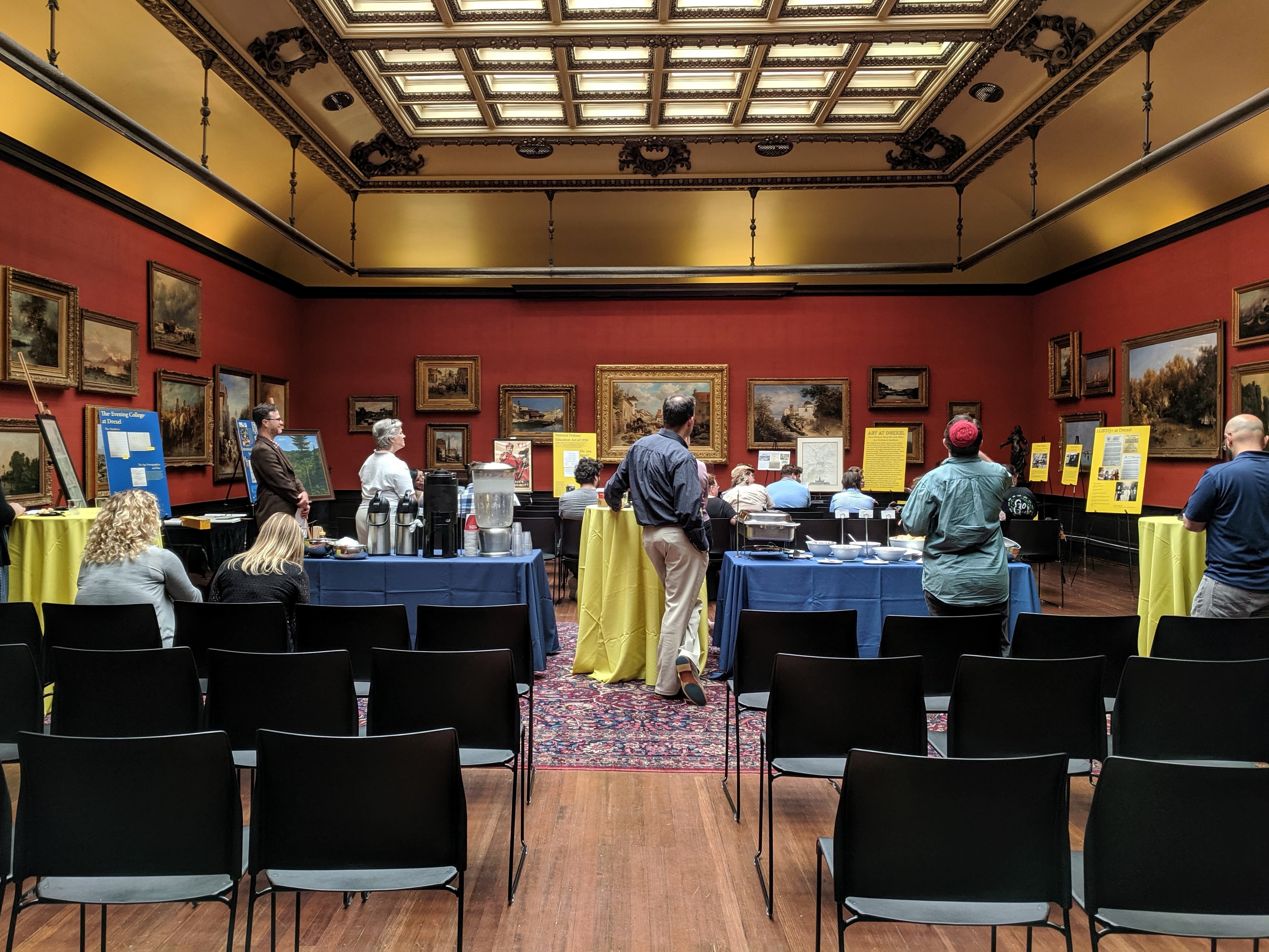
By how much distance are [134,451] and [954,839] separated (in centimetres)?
742

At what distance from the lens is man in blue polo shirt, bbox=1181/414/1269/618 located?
432cm

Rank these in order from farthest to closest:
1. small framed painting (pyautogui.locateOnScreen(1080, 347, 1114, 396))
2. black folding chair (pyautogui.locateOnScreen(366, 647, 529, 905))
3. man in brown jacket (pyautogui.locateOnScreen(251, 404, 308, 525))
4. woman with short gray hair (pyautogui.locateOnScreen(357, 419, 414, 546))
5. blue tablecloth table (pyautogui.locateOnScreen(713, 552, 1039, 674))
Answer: small framed painting (pyautogui.locateOnScreen(1080, 347, 1114, 396))
woman with short gray hair (pyautogui.locateOnScreen(357, 419, 414, 546))
man in brown jacket (pyautogui.locateOnScreen(251, 404, 308, 525))
blue tablecloth table (pyautogui.locateOnScreen(713, 552, 1039, 674))
black folding chair (pyautogui.locateOnScreen(366, 647, 529, 905))

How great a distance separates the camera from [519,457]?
1219 cm

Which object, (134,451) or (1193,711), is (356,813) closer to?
(1193,711)

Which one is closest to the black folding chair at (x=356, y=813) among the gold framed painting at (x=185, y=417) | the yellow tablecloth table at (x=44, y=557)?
the yellow tablecloth table at (x=44, y=557)

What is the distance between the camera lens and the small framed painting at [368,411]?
1242 cm

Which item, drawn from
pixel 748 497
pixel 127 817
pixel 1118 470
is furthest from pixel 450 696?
pixel 1118 470

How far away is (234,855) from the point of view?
2.04 m

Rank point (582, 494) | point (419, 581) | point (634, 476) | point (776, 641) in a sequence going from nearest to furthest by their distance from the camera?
point (776, 641)
point (634, 476)
point (419, 581)
point (582, 494)

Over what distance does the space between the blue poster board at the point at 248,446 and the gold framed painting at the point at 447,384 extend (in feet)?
9.48

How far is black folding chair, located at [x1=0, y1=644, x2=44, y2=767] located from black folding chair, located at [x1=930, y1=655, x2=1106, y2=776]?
3294mm

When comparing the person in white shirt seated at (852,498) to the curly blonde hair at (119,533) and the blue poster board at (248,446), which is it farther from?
the blue poster board at (248,446)

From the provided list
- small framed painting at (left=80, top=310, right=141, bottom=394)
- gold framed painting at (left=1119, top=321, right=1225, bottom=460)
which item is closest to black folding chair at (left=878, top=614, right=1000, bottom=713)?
gold framed painting at (left=1119, top=321, right=1225, bottom=460)

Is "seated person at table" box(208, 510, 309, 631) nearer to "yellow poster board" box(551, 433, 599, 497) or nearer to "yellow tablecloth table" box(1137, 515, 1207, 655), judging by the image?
"yellow tablecloth table" box(1137, 515, 1207, 655)
